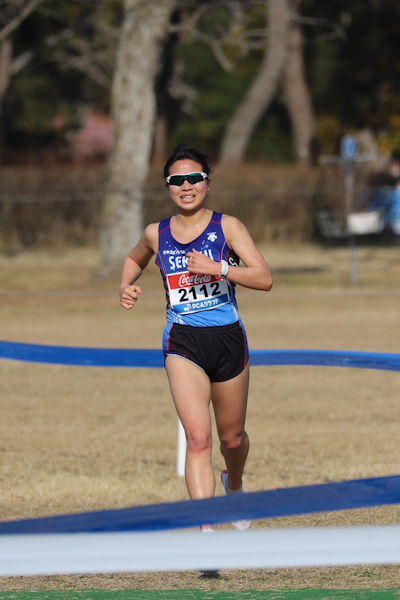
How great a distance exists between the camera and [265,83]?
35.2 m

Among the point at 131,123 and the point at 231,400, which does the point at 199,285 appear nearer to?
the point at 231,400

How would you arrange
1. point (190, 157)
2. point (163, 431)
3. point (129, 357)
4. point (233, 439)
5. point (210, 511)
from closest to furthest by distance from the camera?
point (210, 511), point (190, 157), point (233, 439), point (129, 357), point (163, 431)

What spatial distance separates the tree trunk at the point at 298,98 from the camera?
38.9 metres

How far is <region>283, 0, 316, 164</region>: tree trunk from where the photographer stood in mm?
38906

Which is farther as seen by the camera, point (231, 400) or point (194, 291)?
point (231, 400)

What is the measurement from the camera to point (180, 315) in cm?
493

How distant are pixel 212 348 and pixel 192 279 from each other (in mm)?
307

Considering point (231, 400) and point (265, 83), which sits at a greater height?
point (265, 83)

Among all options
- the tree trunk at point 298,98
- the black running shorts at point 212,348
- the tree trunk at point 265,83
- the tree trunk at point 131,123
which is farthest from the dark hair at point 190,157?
the tree trunk at point 298,98

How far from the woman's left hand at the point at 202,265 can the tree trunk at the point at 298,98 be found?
112 ft

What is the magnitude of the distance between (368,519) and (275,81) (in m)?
30.3

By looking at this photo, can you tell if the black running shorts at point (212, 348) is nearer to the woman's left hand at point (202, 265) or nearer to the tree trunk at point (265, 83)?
the woman's left hand at point (202, 265)

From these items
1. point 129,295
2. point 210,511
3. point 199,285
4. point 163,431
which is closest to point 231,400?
point 199,285

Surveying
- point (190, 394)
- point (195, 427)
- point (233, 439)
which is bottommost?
point (233, 439)
